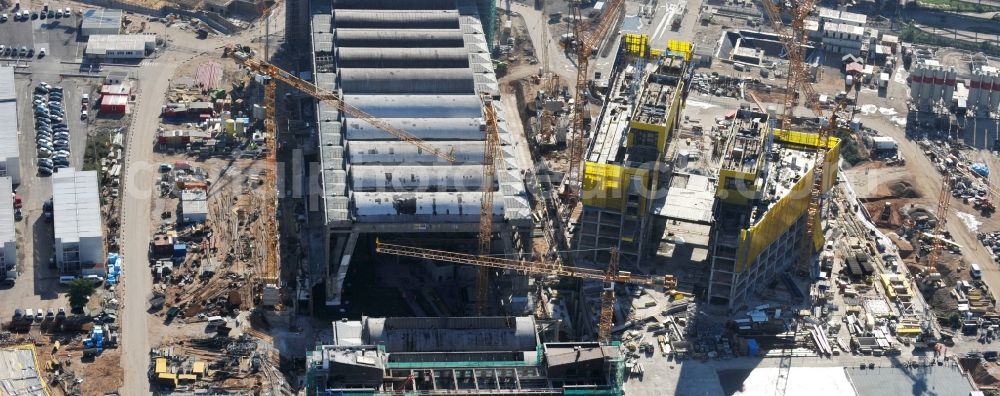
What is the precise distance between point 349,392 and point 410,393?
6.67 meters

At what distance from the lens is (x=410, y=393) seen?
655 ft

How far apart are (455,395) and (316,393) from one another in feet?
50.0

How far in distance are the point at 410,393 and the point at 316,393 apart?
10314mm

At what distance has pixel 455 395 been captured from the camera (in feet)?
655

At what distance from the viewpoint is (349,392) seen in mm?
198875

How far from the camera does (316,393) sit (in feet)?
655

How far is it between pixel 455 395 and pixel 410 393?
4935mm
